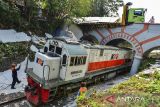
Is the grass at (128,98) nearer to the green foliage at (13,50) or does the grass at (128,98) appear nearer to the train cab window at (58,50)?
the train cab window at (58,50)

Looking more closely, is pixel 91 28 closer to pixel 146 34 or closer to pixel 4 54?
pixel 146 34

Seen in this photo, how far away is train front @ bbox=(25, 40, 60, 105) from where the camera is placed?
12.1 meters

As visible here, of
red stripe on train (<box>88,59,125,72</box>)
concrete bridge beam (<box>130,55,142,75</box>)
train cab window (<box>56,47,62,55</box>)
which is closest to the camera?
train cab window (<box>56,47,62,55</box>)

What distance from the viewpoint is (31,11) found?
23.7 metres

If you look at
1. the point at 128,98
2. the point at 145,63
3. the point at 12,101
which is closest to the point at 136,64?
the point at 145,63

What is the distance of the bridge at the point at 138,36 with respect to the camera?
24453 millimetres

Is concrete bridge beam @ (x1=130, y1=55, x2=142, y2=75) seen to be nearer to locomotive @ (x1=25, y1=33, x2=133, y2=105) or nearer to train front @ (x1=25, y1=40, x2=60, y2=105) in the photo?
locomotive @ (x1=25, y1=33, x2=133, y2=105)

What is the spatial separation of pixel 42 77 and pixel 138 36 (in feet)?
53.7

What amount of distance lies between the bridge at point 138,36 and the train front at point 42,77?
15.0m

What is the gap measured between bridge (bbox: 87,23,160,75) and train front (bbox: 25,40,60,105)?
15.0m

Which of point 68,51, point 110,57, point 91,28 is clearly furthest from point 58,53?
point 91,28

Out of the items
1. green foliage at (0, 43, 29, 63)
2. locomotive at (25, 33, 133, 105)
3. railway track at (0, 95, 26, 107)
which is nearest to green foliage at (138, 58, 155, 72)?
locomotive at (25, 33, 133, 105)

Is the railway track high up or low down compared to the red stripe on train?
down

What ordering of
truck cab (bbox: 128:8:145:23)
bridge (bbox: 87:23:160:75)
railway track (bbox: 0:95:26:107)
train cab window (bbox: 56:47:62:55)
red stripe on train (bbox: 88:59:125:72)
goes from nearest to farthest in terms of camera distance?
railway track (bbox: 0:95:26:107), train cab window (bbox: 56:47:62:55), red stripe on train (bbox: 88:59:125:72), bridge (bbox: 87:23:160:75), truck cab (bbox: 128:8:145:23)
